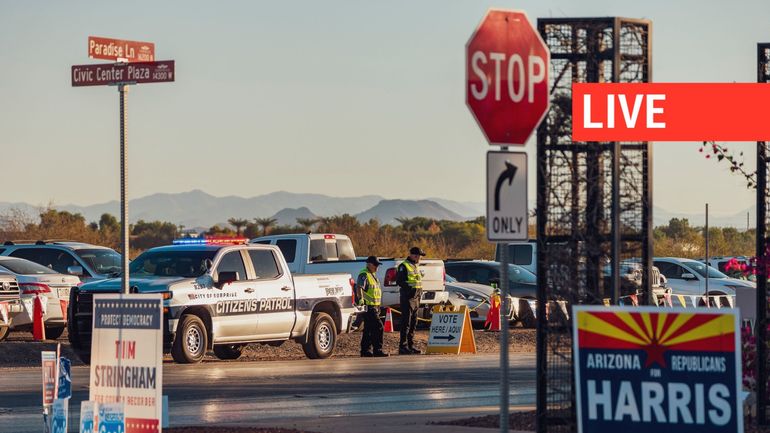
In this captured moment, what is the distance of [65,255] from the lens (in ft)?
96.8

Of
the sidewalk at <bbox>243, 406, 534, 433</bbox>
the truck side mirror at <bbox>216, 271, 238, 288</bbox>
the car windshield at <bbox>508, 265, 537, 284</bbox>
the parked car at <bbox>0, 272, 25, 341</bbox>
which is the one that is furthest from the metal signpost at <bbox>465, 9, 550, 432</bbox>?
the car windshield at <bbox>508, 265, 537, 284</bbox>

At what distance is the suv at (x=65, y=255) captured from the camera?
1155 inches

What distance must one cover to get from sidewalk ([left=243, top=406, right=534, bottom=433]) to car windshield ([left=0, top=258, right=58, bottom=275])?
44.2 feet

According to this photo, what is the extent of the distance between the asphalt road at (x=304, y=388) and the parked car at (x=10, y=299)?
3.87m

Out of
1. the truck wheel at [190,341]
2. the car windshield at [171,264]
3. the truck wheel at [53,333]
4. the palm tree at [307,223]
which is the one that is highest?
the palm tree at [307,223]

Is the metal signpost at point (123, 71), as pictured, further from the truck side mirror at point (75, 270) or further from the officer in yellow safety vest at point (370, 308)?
the truck side mirror at point (75, 270)

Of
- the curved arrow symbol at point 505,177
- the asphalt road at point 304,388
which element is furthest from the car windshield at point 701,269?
the curved arrow symbol at point 505,177

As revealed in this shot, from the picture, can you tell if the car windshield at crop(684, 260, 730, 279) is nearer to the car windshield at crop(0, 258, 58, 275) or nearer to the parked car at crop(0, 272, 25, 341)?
the car windshield at crop(0, 258, 58, 275)

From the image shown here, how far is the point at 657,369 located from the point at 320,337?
16.5 meters

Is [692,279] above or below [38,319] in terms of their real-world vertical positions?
above

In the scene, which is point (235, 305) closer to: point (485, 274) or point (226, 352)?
point (226, 352)

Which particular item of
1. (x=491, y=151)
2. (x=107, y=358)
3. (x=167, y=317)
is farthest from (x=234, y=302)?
(x=491, y=151)

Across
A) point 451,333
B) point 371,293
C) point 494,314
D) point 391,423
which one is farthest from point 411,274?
point 391,423

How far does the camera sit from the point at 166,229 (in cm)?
9712
